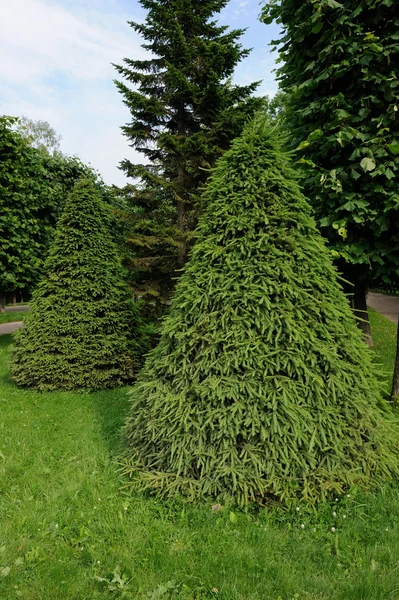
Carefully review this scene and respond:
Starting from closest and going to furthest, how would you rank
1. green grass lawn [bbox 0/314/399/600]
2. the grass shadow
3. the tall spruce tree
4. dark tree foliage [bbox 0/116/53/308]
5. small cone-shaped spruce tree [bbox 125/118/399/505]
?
green grass lawn [bbox 0/314/399/600] < small cone-shaped spruce tree [bbox 125/118/399/505] < the grass shadow < the tall spruce tree < dark tree foliage [bbox 0/116/53/308]

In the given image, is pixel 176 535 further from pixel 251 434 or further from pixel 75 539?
pixel 251 434

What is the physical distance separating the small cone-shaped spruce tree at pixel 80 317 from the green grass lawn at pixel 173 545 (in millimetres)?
2703

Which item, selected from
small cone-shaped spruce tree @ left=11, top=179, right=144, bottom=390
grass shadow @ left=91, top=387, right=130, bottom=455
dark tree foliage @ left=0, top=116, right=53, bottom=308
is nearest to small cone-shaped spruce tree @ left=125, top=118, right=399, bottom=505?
grass shadow @ left=91, top=387, right=130, bottom=455

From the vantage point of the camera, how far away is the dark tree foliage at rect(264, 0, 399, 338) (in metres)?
3.93

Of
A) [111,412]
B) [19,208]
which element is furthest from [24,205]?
[111,412]

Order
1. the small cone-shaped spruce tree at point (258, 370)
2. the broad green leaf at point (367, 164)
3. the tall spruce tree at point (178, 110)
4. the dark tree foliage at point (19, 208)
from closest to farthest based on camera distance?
the small cone-shaped spruce tree at point (258, 370), the broad green leaf at point (367, 164), the tall spruce tree at point (178, 110), the dark tree foliage at point (19, 208)

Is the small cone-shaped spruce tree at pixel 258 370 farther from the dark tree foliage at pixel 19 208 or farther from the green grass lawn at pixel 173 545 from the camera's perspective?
the dark tree foliage at pixel 19 208

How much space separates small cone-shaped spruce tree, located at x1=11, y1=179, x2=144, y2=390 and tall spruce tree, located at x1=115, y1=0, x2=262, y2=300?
5.66 ft

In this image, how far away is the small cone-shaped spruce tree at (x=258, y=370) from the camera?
2.82m

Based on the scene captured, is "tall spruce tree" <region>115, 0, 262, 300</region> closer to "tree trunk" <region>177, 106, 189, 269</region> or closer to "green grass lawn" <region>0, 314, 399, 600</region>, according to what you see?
"tree trunk" <region>177, 106, 189, 269</region>

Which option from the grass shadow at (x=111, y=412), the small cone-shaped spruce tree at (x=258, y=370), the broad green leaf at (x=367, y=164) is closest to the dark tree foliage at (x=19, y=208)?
the grass shadow at (x=111, y=412)

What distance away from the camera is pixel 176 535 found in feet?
8.50

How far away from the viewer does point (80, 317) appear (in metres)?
6.25

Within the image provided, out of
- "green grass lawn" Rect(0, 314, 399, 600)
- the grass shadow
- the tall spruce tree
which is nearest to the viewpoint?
"green grass lawn" Rect(0, 314, 399, 600)
